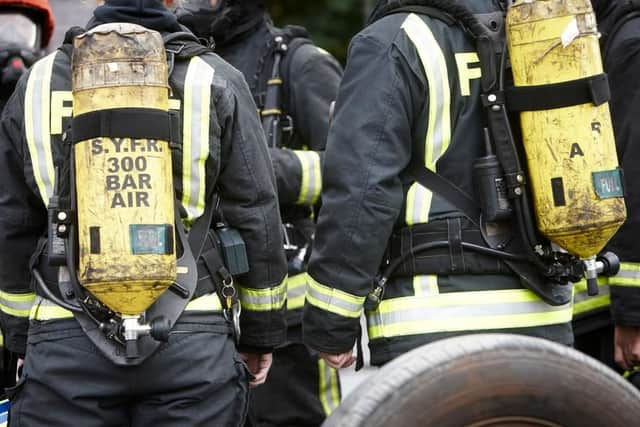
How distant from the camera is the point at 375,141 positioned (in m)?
3.52

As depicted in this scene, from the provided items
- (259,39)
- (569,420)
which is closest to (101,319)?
(569,420)

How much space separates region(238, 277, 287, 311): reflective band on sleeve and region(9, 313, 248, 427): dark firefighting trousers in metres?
0.37

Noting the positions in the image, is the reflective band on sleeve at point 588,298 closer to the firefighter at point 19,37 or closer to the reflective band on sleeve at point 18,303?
the reflective band on sleeve at point 18,303

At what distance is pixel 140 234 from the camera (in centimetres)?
312

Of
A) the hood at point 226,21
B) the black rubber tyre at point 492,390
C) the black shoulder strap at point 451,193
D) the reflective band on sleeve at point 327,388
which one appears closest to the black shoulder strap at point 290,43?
the hood at point 226,21

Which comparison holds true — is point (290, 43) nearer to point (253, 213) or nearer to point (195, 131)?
point (253, 213)

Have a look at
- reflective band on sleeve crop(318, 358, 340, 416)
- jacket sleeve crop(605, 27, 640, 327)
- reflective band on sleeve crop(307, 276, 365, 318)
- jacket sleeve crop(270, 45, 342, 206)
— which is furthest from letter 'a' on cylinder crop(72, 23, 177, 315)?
reflective band on sleeve crop(318, 358, 340, 416)

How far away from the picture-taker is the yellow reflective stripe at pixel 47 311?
11.3 ft

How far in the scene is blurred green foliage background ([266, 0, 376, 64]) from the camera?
15367 mm

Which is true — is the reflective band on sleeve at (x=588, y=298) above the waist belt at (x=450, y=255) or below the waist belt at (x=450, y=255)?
below

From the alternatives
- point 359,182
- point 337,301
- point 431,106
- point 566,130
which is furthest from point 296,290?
point 566,130

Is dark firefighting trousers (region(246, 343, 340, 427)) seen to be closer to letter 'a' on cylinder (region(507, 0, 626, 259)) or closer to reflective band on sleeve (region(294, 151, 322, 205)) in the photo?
reflective band on sleeve (region(294, 151, 322, 205))

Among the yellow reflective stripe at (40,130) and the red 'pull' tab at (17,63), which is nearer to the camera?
the yellow reflective stripe at (40,130)

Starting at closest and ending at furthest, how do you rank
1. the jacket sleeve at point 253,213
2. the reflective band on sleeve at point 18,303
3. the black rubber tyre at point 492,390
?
the black rubber tyre at point 492,390, the jacket sleeve at point 253,213, the reflective band on sleeve at point 18,303
